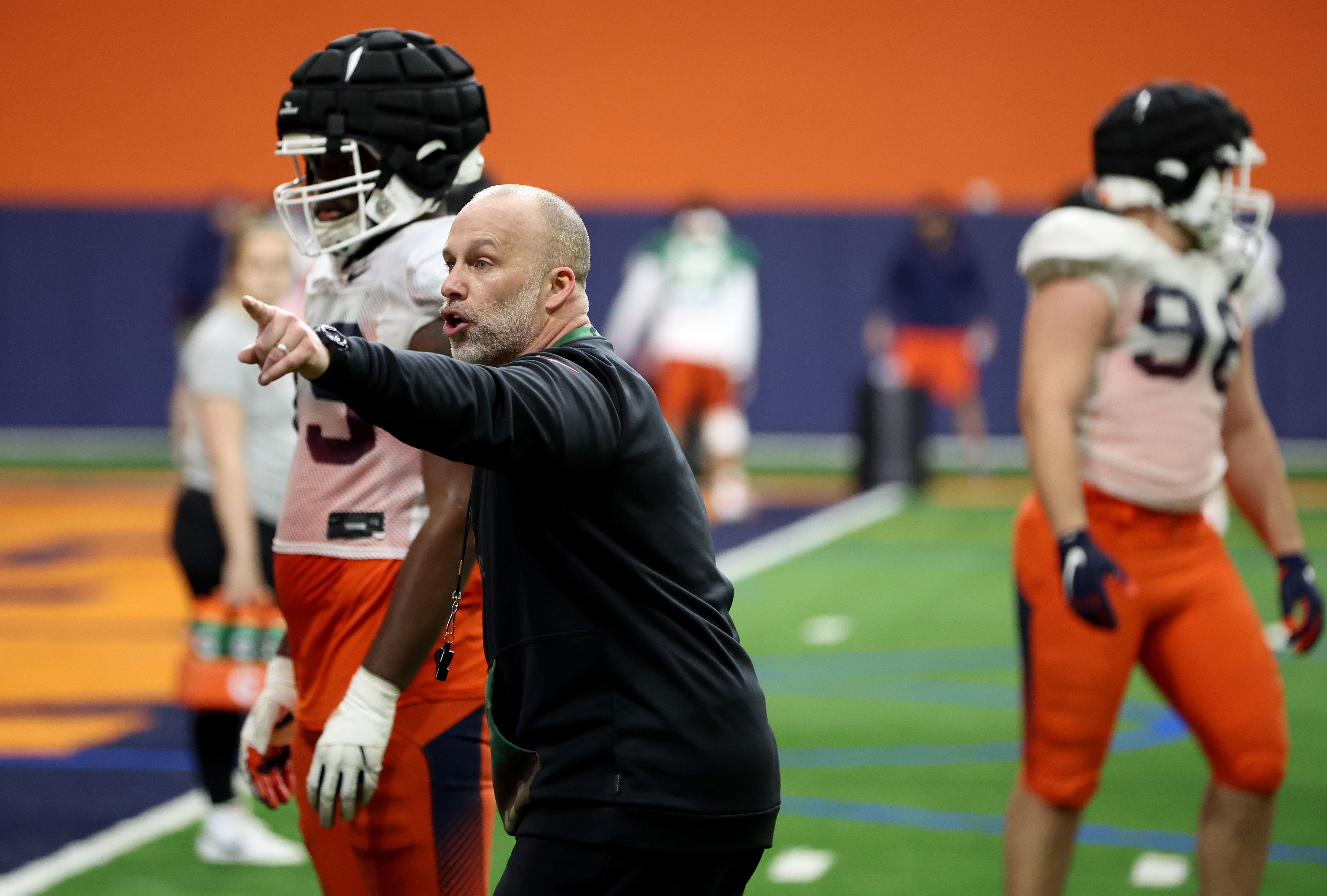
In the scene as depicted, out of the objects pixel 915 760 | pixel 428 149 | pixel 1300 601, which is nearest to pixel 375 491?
pixel 428 149

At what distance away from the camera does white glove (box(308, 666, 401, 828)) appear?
2.92 metres

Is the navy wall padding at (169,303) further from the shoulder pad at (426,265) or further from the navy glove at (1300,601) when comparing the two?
the shoulder pad at (426,265)

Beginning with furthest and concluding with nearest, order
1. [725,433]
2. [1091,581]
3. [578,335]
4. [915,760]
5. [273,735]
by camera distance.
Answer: [725,433]
[915,760]
[1091,581]
[273,735]
[578,335]

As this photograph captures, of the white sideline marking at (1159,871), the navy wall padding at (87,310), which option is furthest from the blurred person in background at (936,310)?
the white sideline marking at (1159,871)

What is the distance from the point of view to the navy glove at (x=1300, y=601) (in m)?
4.46

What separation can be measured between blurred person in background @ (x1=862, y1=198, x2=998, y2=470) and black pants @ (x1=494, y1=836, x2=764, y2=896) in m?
13.0

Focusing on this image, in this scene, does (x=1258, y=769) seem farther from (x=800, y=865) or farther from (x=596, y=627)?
(x=596, y=627)

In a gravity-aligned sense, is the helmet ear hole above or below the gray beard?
above

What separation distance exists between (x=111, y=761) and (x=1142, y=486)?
428cm

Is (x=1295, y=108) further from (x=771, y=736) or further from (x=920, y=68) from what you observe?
(x=771, y=736)

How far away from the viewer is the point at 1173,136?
417 cm

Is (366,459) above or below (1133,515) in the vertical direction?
above

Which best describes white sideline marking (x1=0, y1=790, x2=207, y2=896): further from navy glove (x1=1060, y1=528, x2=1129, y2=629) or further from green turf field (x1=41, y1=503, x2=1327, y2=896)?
navy glove (x1=1060, y1=528, x2=1129, y2=629)

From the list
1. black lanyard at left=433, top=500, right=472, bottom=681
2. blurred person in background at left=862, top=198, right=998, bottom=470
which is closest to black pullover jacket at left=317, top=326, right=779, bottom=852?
black lanyard at left=433, top=500, right=472, bottom=681
